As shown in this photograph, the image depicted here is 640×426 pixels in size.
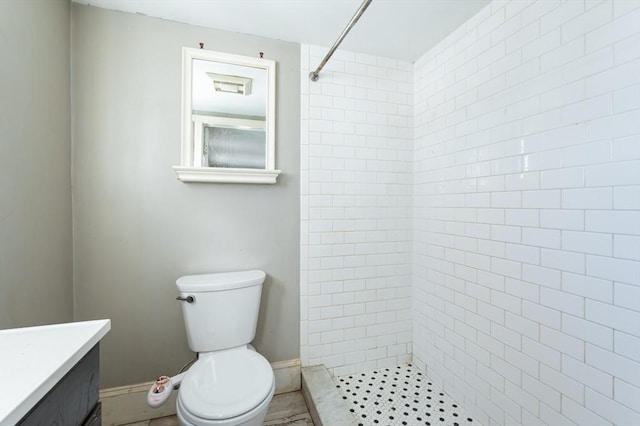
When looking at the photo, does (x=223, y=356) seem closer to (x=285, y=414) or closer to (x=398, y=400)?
(x=285, y=414)

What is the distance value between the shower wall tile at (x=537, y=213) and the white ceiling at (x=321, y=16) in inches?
6.3

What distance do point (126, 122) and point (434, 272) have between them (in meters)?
2.09

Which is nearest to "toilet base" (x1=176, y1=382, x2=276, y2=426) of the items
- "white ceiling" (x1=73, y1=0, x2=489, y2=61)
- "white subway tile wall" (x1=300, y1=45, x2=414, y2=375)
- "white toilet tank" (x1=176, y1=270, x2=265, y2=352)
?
"white toilet tank" (x1=176, y1=270, x2=265, y2=352)

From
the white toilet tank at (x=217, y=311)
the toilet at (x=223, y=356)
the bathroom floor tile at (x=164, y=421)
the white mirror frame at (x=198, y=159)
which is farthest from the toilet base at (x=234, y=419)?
the white mirror frame at (x=198, y=159)

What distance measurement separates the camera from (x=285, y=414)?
5.32 feet

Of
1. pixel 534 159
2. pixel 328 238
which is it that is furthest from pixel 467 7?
pixel 328 238

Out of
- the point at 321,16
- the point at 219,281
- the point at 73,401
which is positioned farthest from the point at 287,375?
the point at 321,16

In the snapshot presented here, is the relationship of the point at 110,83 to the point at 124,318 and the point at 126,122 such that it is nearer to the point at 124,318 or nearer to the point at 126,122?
the point at 126,122

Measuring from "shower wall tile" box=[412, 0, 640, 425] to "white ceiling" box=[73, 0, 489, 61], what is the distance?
159 mm

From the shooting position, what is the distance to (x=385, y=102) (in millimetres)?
1976

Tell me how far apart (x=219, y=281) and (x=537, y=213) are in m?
1.59

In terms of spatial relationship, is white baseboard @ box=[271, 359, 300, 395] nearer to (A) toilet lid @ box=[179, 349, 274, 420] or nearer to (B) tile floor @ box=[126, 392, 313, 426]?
(B) tile floor @ box=[126, 392, 313, 426]

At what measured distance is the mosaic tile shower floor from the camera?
59.6 inches

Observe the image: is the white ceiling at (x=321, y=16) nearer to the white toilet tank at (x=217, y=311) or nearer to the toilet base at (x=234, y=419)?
the white toilet tank at (x=217, y=311)
